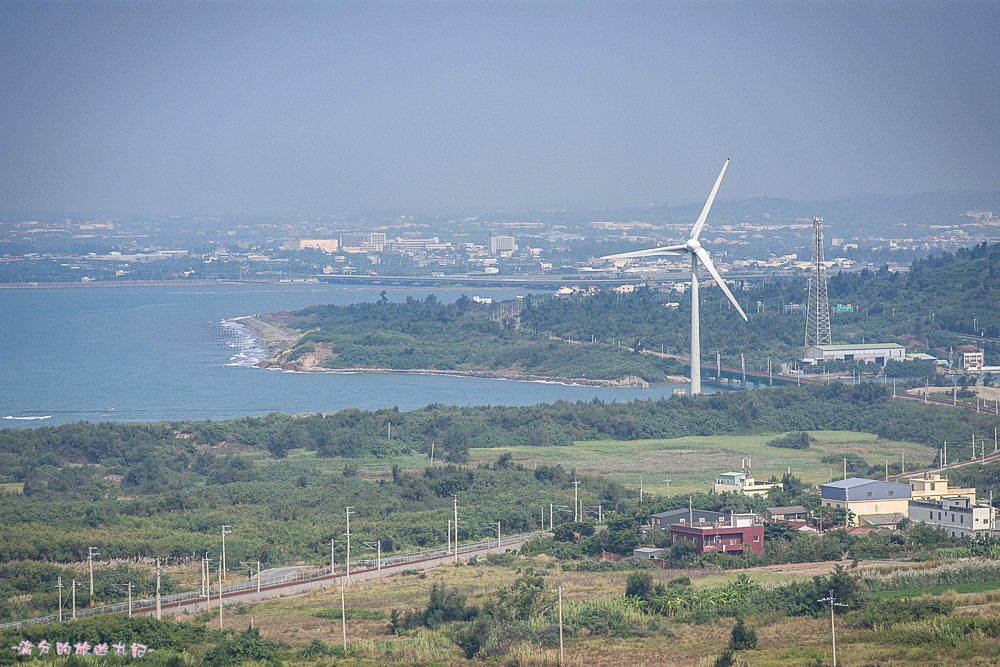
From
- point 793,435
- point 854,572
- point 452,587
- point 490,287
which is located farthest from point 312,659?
point 490,287

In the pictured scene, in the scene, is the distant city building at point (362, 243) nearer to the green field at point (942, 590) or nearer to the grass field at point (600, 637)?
the grass field at point (600, 637)

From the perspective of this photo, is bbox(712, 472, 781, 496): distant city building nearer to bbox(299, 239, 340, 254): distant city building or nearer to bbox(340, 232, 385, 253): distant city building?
bbox(340, 232, 385, 253): distant city building

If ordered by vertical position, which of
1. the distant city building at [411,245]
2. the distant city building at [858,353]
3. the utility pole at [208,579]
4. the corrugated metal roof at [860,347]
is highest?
the distant city building at [411,245]

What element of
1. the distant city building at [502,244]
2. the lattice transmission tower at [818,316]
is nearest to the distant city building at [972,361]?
the lattice transmission tower at [818,316]

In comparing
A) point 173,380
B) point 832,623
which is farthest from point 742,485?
point 173,380

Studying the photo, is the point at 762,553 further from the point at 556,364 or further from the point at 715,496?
the point at 556,364

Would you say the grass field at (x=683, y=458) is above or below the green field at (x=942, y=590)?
below
